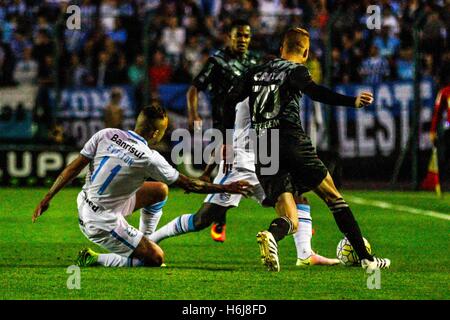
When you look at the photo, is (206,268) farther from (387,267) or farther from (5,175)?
(5,175)

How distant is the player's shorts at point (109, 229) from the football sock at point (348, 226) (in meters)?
1.64

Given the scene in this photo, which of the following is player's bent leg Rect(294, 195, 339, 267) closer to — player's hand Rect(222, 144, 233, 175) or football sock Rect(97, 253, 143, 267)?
player's hand Rect(222, 144, 233, 175)

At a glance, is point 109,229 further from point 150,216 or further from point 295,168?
point 295,168

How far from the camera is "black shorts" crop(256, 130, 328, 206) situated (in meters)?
9.45

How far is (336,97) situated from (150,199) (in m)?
2.20

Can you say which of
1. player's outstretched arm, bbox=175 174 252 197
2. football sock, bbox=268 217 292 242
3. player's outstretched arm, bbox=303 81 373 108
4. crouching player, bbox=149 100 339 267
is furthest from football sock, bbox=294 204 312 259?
player's outstretched arm, bbox=303 81 373 108

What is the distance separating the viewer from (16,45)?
22094mm

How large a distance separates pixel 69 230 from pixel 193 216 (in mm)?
2948

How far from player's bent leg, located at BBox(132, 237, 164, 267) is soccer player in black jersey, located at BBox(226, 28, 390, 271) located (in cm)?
97

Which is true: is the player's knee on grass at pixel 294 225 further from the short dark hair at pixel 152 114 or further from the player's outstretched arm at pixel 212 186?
the short dark hair at pixel 152 114

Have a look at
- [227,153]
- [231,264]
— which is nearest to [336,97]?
[227,153]

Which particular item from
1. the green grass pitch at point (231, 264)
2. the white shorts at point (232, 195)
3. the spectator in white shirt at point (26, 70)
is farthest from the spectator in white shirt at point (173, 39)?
the white shorts at point (232, 195)

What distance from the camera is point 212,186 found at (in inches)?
362
